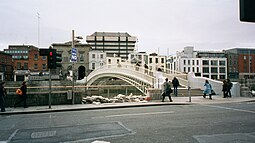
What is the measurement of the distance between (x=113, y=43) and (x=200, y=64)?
55646mm

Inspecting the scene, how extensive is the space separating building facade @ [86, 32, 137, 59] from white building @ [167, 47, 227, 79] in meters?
42.8

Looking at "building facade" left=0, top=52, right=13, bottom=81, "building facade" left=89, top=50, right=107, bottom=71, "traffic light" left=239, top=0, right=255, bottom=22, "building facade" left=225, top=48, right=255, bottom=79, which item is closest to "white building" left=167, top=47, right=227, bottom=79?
"building facade" left=225, top=48, right=255, bottom=79

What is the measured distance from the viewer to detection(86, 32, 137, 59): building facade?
126562 mm

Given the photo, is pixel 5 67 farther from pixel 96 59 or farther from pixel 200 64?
pixel 200 64

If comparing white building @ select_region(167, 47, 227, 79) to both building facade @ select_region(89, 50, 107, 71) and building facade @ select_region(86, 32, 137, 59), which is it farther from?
building facade @ select_region(86, 32, 137, 59)

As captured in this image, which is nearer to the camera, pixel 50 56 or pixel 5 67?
pixel 50 56

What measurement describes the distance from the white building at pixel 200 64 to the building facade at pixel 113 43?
42794 millimetres

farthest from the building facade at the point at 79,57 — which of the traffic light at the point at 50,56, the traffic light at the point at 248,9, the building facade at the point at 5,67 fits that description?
the traffic light at the point at 248,9

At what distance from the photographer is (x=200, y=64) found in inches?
3489

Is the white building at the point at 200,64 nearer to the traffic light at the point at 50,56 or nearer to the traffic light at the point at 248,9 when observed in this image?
the traffic light at the point at 50,56

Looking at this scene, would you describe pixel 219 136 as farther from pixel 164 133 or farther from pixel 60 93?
pixel 60 93

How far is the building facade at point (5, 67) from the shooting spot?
67500mm

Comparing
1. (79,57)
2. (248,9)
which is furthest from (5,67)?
(248,9)

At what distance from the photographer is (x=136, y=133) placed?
275 inches
